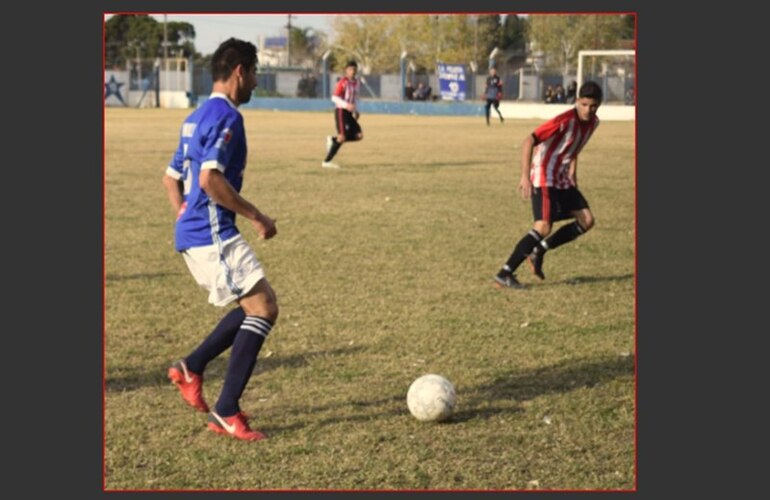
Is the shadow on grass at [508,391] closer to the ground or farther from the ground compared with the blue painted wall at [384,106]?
closer to the ground

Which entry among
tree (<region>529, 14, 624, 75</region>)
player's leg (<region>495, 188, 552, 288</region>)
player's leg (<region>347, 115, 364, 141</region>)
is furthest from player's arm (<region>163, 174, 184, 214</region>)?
tree (<region>529, 14, 624, 75</region>)

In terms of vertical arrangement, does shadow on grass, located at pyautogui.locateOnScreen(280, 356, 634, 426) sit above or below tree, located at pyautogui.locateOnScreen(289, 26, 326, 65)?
below

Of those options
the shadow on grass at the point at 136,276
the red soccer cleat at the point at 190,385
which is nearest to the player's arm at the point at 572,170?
the shadow on grass at the point at 136,276

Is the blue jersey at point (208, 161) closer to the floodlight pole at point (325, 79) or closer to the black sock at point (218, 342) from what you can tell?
the black sock at point (218, 342)

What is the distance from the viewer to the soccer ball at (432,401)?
Result: 5262 mm

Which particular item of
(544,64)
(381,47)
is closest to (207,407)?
(544,64)

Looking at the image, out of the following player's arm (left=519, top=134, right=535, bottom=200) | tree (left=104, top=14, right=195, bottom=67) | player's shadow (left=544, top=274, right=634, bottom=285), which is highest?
tree (left=104, top=14, right=195, bottom=67)

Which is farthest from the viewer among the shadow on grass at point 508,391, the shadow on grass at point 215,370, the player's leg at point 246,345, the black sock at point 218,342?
the shadow on grass at point 215,370

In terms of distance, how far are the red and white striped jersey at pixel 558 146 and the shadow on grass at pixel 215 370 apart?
3.08m

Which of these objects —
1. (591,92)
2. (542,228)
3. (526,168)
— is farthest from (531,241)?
(591,92)

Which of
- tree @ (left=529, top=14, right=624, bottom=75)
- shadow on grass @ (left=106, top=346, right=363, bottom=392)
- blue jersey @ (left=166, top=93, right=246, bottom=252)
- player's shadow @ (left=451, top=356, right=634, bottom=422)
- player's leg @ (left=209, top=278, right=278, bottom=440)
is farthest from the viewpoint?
tree @ (left=529, top=14, right=624, bottom=75)

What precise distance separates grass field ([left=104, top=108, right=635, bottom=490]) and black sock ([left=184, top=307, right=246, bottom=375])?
0.95 feet

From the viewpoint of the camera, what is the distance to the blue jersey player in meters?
4.86

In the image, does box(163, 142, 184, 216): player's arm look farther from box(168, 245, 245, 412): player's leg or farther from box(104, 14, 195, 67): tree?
box(104, 14, 195, 67): tree
